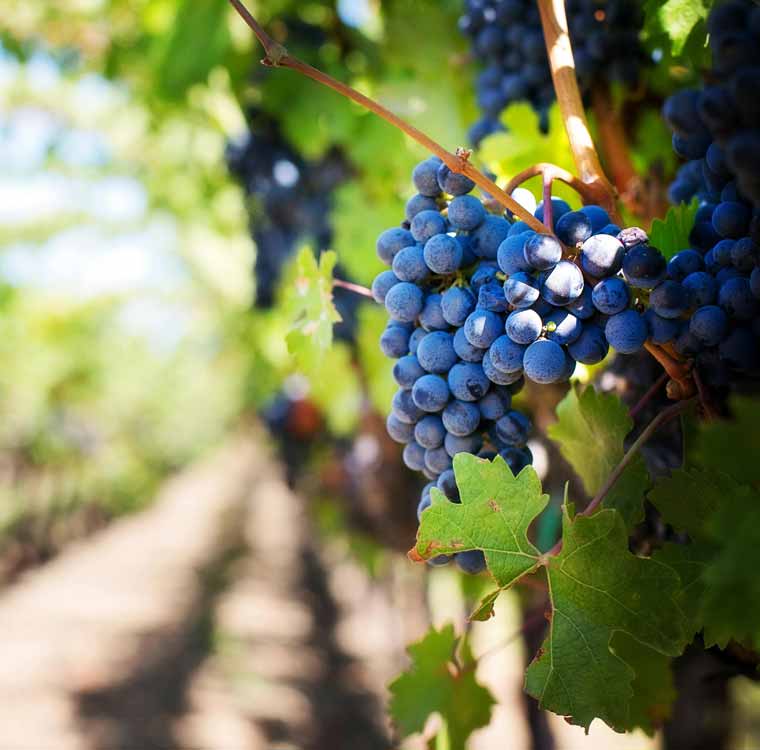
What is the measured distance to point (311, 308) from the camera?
1071mm

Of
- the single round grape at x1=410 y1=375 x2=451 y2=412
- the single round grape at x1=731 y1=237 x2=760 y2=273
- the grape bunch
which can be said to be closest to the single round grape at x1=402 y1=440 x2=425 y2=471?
the grape bunch

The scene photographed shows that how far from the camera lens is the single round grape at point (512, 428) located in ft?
2.88

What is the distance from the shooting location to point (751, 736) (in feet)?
18.1

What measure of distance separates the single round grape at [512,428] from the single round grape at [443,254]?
191 mm

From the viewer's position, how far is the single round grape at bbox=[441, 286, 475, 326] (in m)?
0.83

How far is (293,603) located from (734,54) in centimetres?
917

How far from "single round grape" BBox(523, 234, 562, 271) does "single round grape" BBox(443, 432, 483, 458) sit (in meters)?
0.23

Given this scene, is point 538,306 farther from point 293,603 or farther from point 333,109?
point 293,603

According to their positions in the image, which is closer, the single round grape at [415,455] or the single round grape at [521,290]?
the single round grape at [521,290]

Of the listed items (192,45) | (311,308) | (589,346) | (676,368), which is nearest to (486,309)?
(589,346)

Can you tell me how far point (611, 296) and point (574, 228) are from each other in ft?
0.29

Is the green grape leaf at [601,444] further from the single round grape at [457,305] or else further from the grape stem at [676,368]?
the single round grape at [457,305]

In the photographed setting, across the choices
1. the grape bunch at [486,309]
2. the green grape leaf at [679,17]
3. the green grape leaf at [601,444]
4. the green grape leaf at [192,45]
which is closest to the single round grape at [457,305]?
the grape bunch at [486,309]

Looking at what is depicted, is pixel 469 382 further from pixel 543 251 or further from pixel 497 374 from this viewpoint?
pixel 543 251
